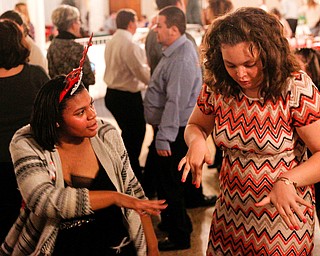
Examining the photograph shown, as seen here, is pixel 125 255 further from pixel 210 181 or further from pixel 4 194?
pixel 210 181

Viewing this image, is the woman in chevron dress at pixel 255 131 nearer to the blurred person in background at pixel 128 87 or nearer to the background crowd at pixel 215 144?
the background crowd at pixel 215 144

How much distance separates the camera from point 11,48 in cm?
322

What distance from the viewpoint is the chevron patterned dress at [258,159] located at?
186 centimetres

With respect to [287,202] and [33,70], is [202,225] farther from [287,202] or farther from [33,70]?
[287,202]

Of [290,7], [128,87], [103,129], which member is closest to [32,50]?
[128,87]

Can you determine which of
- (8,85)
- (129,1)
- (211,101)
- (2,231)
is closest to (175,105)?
(8,85)

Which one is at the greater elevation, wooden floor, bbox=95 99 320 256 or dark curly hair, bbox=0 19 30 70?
dark curly hair, bbox=0 19 30 70

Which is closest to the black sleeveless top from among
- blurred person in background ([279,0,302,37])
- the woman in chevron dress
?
the woman in chevron dress

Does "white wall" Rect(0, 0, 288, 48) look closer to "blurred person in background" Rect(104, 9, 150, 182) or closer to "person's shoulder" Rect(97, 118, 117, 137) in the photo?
"blurred person in background" Rect(104, 9, 150, 182)

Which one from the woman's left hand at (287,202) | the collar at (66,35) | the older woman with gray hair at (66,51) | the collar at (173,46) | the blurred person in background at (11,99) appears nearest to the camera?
the woman's left hand at (287,202)

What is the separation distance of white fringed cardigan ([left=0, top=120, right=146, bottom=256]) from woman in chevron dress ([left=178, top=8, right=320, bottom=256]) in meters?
0.35

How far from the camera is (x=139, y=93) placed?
189 inches

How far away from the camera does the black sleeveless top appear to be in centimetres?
218

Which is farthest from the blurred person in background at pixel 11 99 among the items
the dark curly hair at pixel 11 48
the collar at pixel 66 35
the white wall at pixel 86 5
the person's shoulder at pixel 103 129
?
the white wall at pixel 86 5
